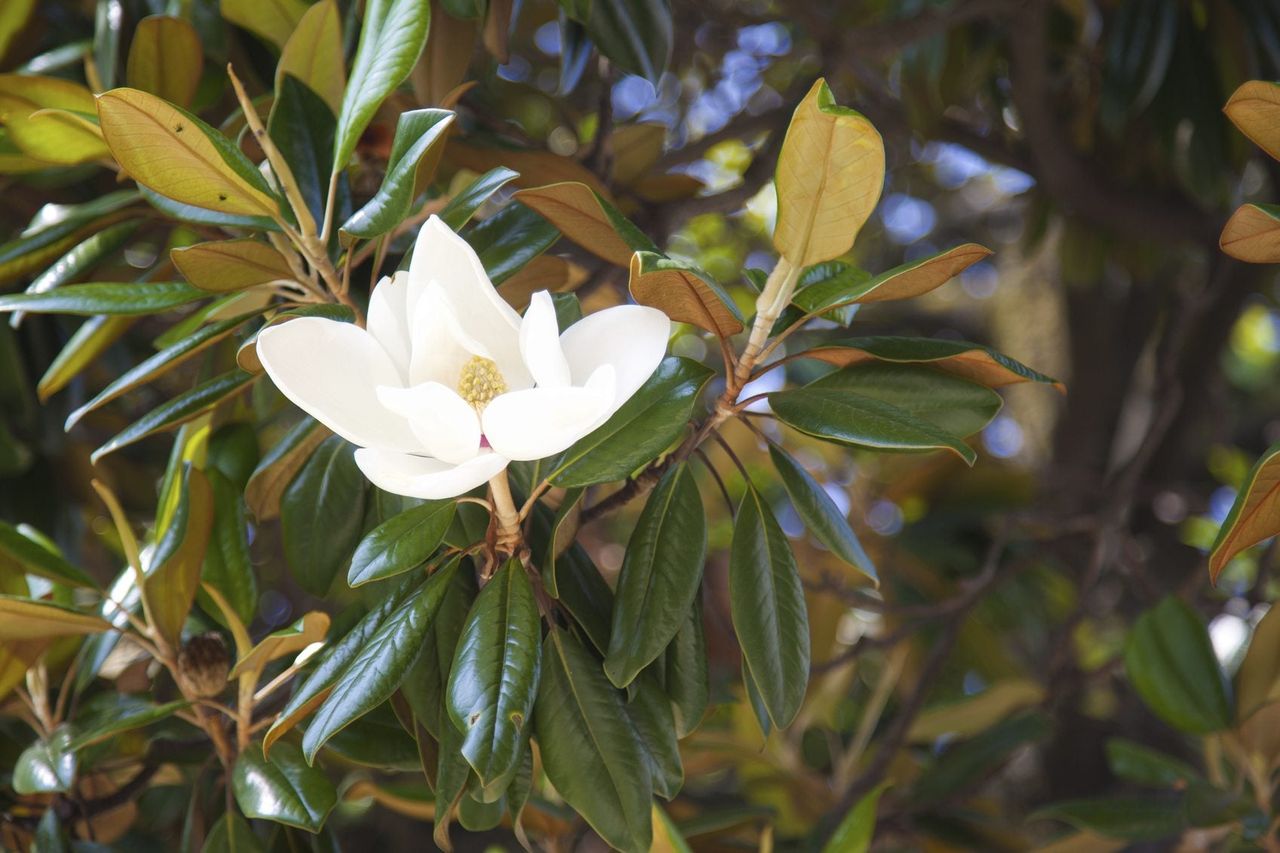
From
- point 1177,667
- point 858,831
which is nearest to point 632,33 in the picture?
point 858,831

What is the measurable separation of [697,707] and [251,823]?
46cm

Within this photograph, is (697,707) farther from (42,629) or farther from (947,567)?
(947,567)

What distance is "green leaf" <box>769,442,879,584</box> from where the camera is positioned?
795 millimetres

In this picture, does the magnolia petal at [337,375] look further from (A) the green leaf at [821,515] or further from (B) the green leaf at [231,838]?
(B) the green leaf at [231,838]

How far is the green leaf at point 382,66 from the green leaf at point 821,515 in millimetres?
372

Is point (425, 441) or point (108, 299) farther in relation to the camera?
point (108, 299)

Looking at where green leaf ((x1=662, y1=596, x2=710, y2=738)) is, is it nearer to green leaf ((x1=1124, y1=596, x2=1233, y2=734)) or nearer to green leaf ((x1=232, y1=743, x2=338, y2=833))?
green leaf ((x1=232, y1=743, x2=338, y2=833))

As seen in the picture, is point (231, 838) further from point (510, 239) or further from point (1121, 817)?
point (1121, 817)

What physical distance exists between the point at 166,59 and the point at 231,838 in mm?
714

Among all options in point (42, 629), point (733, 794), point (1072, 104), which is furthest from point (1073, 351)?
point (42, 629)

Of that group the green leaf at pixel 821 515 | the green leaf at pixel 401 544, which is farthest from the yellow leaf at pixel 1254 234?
the green leaf at pixel 401 544

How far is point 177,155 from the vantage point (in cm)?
74

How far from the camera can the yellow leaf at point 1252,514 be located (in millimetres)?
718

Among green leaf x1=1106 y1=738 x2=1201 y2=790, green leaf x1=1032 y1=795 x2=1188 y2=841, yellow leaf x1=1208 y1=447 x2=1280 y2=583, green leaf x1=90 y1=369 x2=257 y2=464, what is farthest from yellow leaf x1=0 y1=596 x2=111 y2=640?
green leaf x1=1106 y1=738 x2=1201 y2=790
